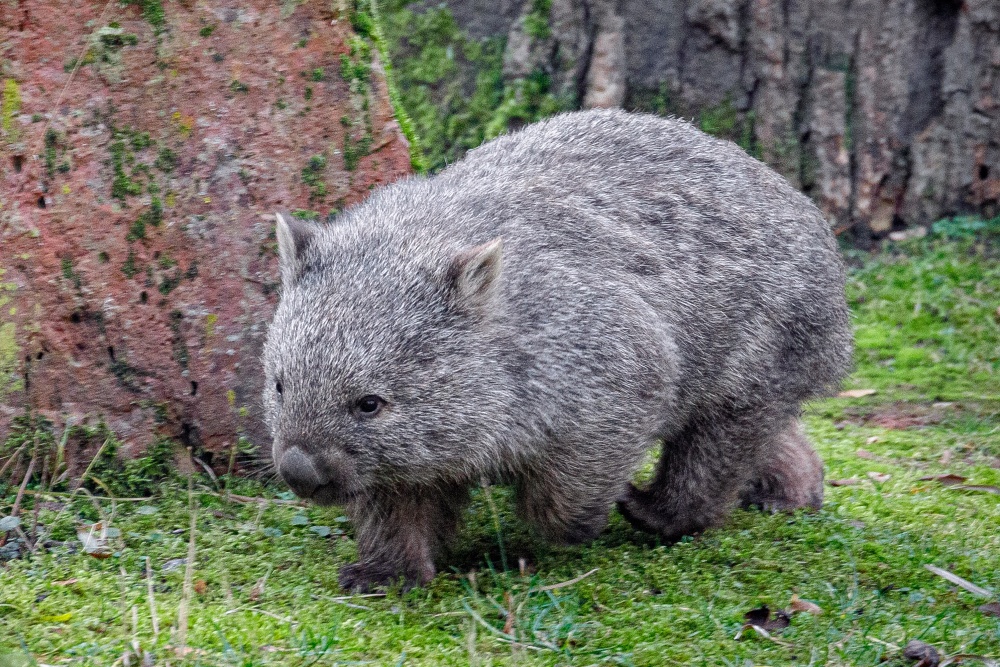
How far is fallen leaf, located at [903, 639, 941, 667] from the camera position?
13.4 feet

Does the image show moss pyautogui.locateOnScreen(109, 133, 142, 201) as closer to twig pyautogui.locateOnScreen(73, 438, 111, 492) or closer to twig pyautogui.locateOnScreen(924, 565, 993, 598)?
twig pyautogui.locateOnScreen(73, 438, 111, 492)

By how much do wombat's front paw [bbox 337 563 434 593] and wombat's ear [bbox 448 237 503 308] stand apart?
1.22m

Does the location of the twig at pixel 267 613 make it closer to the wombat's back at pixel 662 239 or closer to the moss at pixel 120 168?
the wombat's back at pixel 662 239

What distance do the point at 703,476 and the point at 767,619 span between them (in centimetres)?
109

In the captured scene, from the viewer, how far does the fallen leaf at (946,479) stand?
6387 mm

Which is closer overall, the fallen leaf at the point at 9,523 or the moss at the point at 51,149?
the fallen leaf at the point at 9,523

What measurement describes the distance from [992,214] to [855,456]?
338 centimetres

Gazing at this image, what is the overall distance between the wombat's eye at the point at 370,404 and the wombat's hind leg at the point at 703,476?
64.9 inches

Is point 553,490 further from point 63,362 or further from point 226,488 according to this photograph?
point 63,362

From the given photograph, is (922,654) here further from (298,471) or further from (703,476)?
(298,471)

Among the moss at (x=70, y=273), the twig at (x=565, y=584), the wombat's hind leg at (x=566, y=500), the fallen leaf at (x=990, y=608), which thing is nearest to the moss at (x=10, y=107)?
the moss at (x=70, y=273)

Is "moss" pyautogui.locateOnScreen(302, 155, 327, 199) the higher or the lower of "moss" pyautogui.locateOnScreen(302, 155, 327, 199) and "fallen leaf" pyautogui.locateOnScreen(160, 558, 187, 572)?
the higher

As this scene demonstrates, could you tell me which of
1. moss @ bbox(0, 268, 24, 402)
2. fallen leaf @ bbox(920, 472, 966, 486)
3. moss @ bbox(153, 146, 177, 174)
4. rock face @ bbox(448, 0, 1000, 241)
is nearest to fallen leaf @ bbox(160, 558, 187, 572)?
moss @ bbox(0, 268, 24, 402)

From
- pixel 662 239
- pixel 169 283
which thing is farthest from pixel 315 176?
pixel 662 239
